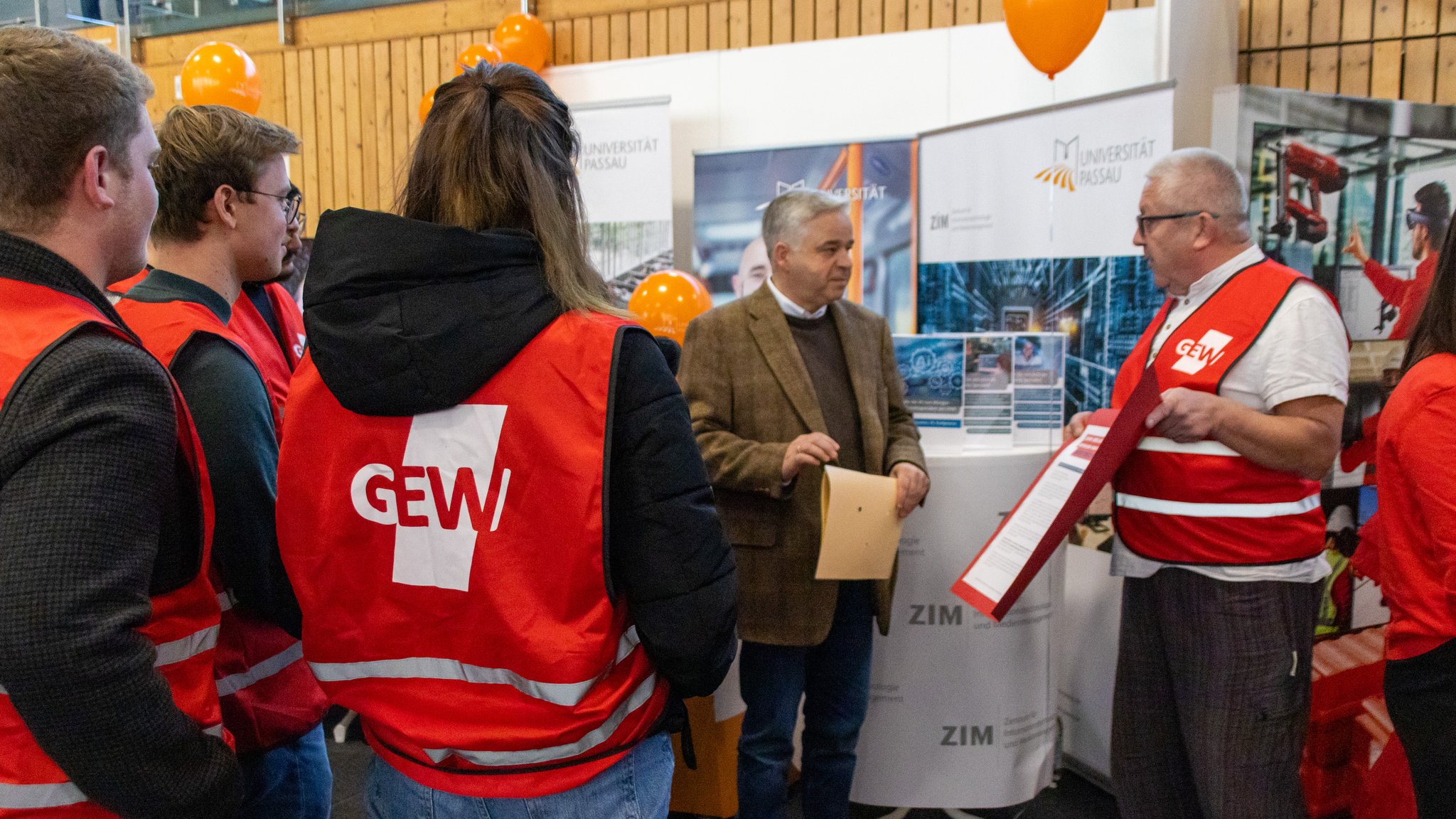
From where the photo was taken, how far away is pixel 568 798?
1117 millimetres

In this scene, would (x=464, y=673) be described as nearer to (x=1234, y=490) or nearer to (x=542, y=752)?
(x=542, y=752)

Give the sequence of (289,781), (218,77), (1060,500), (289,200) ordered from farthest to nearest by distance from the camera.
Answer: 1. (218,77)
2. (1060,500)
3. (289,200)
4. (289,781)

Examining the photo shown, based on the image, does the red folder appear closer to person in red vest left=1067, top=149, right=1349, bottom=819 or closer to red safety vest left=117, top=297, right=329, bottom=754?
person in red vest left=1067, top=149, right=1349, bottom=819

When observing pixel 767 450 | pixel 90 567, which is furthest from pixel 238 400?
pixel 767 450

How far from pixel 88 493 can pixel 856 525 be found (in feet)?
5.19

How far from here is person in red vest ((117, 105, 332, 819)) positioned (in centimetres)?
132

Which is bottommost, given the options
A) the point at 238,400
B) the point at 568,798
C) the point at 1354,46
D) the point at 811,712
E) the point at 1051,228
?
the point at 811,712

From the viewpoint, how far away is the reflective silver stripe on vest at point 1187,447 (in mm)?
1956

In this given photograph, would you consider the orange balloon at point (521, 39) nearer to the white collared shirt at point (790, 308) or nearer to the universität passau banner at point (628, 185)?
the universität passau banner at point (628, 185)

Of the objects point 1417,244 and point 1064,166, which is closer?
point 1417,244

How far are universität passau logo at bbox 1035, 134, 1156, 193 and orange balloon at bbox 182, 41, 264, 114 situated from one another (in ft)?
11.6

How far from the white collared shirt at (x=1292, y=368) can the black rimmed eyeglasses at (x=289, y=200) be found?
6.04 ft

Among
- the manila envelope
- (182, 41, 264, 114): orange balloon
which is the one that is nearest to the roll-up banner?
the manila envelope

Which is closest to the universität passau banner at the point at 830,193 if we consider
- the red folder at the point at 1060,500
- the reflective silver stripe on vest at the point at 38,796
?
the red folder at the point at 1060,500
